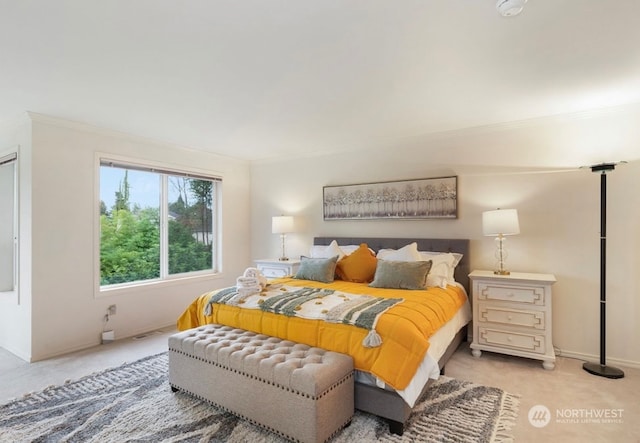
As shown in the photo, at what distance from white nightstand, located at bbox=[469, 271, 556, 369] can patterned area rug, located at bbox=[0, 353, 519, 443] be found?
728mm

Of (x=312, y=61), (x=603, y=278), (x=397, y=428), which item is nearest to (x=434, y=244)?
(x=603, y=278)

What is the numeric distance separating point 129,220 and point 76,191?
73 cm

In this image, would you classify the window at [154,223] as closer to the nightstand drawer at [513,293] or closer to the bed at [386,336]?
the bed at [386,336]

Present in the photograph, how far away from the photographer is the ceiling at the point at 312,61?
1.82 metres

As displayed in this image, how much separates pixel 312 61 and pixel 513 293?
109 inches

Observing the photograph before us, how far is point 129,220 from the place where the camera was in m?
4.31

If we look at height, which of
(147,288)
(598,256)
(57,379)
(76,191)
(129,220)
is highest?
(76,191)

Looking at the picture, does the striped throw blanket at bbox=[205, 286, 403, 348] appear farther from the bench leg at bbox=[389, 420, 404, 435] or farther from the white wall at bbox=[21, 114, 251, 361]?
the white wall at bbox=[21, 114, 251, 361]

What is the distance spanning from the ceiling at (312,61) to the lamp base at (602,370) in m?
2.40

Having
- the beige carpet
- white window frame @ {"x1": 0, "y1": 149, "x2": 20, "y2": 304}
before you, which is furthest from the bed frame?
white window frame @ {"x1": 0, "y1": 149, "x2": 20, "y2": 304}

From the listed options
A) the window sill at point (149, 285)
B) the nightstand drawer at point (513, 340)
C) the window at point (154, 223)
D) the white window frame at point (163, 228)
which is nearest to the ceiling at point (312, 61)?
the white window frame at point (163, 228)

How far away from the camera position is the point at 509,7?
168 cm

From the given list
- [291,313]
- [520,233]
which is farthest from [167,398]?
[520,233]

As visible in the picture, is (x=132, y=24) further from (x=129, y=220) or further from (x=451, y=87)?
(x=129, y=220)
